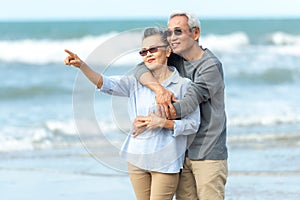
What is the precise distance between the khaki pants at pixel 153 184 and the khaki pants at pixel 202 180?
0.41 ft

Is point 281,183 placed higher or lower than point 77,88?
lower

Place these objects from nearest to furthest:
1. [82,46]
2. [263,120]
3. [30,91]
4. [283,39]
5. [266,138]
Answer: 1. [266,138]
2. [263,120]
3. [30,91]
4. [82,46]
5. [283,39]

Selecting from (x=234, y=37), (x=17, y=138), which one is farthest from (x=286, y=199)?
(x=234, y=37)

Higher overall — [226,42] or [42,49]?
[226,42]

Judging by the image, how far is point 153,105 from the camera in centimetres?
360

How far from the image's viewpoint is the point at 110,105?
4387mm

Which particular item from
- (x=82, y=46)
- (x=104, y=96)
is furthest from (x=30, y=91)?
(x=82, y=46)

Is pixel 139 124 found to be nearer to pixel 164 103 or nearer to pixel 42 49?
→ pixel 164 103

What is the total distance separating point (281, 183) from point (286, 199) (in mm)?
695

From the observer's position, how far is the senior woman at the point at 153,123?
11.7 ft

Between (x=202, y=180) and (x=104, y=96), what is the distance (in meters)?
1.41

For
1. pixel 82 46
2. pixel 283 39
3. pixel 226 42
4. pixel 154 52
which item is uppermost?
pixel 283 39

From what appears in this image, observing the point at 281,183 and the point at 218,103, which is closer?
the point at 218,103

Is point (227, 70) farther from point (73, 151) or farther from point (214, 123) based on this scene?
point (214, 123)
